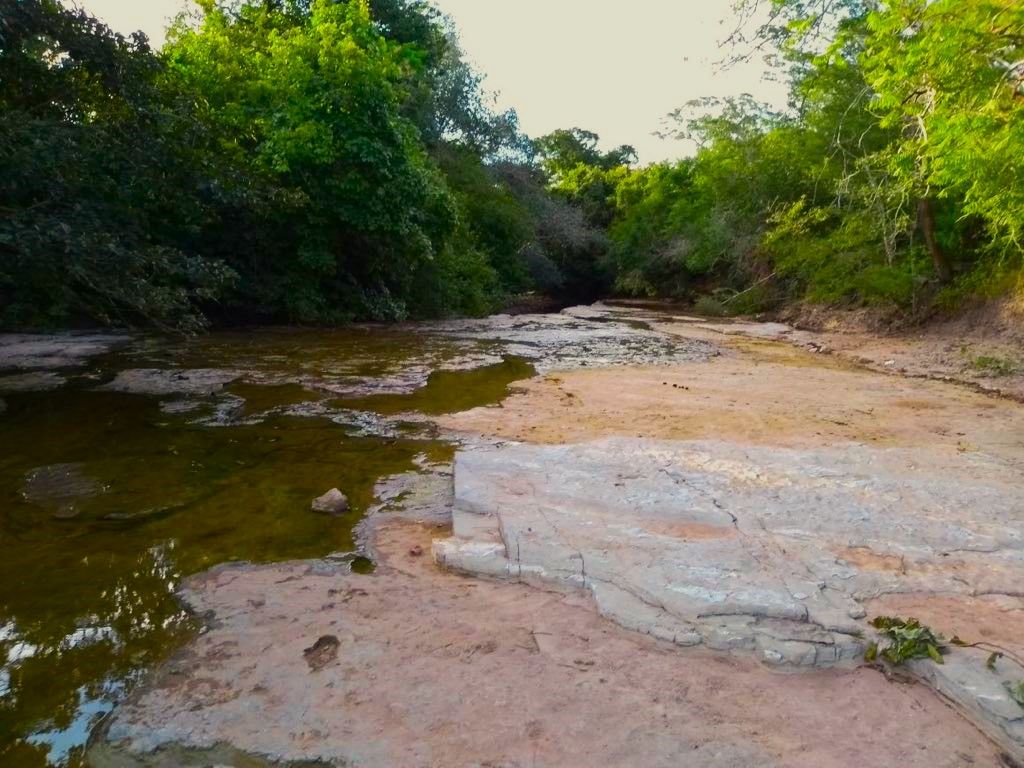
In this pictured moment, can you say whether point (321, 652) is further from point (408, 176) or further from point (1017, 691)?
point (408, 176)

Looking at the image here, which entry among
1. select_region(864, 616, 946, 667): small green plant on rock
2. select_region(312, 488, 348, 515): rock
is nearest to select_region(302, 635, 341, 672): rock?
select_region(312, 488, 348, 515): rock

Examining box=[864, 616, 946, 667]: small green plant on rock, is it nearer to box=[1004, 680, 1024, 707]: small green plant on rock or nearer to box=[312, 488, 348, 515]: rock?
box=[1004, 680, 1024, 707]: small green plant on rock

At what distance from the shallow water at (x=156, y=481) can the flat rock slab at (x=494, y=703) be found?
0.31 meters

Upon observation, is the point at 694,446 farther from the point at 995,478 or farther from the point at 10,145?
the point at 10,145

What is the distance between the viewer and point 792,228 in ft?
65.1

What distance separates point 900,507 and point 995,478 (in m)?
1.16

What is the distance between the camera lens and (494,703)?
2658mm

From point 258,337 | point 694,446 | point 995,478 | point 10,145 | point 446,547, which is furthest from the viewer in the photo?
point 258,337

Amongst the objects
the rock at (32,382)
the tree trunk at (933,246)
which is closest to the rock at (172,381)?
the rock at (32,382)

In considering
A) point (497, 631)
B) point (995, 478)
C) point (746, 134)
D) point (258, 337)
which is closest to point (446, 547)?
point (497, 631)

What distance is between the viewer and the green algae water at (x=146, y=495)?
2936mm

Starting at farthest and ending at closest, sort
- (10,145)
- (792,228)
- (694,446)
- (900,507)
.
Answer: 1. (792,228)
2. (10,145)
3. (694,446)
4. (900,507)

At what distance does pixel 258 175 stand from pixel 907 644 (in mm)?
8892

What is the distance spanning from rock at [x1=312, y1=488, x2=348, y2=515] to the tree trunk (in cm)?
1546
